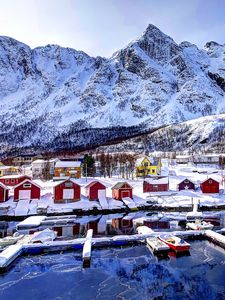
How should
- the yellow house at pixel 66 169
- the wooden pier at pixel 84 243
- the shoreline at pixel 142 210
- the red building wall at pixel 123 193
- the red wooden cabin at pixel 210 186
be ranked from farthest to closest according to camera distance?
the yellow house at pixel 66 169, the red wooden cabin at pixel 210 186, the red building wall at pixel 123 193, the shoreline at pixel 142 210, the wooden pier at pixel 84 243

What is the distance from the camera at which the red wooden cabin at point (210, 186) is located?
5119 centimetres

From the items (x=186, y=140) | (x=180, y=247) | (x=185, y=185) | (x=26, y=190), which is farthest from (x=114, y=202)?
(x=186, y=140)

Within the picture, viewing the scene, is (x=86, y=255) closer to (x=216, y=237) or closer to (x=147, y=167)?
(x=216, y=237)

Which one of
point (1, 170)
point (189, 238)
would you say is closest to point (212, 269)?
point (189, 238)

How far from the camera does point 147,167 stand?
250 feet

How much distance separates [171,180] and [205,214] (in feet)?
81.6

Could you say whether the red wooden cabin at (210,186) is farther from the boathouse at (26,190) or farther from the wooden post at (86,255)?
the wooden post at (86,255)

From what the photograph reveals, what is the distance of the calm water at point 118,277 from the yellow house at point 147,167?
47442mm

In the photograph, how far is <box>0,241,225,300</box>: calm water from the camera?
767 inches

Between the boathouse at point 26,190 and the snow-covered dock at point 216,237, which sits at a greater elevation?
the boathouse at point 26,190

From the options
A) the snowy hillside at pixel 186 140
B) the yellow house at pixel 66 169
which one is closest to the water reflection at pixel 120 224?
the yellow house at pixel 66 169

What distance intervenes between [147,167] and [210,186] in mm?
26229

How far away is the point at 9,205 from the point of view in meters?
44.8

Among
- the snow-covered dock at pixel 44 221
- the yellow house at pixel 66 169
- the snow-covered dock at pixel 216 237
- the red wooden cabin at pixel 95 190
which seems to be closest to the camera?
the snow-covered dock at pixel 216 237
